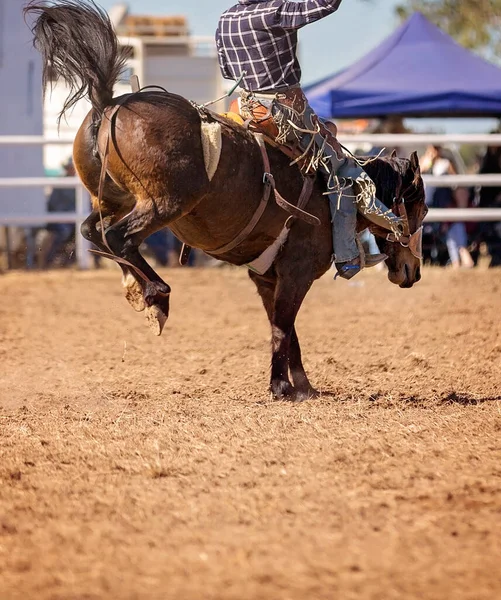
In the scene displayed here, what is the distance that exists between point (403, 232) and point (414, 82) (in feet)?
29.4

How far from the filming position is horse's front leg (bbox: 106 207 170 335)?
16.4ft

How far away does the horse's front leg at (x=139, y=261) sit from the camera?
16.4 feet

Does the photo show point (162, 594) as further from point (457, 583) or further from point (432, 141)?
point (432, 141)

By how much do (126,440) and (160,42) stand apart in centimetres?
1759

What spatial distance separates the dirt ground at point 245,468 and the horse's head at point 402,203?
0.75 meters

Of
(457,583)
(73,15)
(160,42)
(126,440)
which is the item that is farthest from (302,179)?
(160,42)

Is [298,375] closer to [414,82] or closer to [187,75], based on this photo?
[414,82]

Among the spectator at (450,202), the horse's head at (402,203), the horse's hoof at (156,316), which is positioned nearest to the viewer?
the horse's hoof at (156,316)

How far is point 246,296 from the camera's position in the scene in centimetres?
1152

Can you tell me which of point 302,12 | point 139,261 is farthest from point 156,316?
point 302,12

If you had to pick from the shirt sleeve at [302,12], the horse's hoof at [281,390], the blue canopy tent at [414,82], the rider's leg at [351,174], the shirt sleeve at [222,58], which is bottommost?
the horse's hoof at [281,390]

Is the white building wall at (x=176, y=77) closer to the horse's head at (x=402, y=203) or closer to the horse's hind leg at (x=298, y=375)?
the horse's head at (x=402, y=203)

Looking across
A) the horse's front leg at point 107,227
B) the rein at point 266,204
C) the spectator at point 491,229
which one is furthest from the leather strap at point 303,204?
the spectator at point 491,229

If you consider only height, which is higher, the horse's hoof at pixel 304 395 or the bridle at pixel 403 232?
the bridle at pixel 403 232
